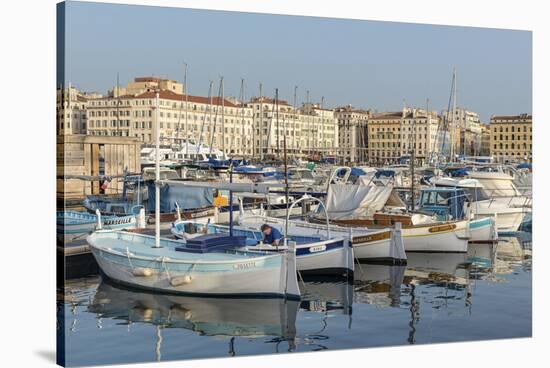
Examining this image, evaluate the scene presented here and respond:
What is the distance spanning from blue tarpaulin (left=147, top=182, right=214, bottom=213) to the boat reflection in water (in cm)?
548

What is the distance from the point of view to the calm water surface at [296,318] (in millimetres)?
8016

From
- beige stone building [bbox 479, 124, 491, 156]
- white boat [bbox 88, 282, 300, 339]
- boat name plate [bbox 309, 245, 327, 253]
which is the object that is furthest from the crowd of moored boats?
beige stone building [bbox 479, 124, 491, 156]

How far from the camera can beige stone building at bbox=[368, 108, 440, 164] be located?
27719 millimetres

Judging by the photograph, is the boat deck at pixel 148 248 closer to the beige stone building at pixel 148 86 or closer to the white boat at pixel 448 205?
the beige stone building at pixel 148 86

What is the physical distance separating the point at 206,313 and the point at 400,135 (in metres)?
24.8

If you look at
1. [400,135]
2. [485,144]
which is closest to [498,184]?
[485,144]

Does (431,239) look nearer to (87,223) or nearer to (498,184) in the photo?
(87,223)

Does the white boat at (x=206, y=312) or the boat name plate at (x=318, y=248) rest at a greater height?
the boat name plate at (x=318, y=248)

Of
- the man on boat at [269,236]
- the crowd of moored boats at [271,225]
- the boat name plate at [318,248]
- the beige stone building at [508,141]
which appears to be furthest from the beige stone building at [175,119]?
the man on boat at [269,236]

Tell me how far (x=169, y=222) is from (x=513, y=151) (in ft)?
25.4

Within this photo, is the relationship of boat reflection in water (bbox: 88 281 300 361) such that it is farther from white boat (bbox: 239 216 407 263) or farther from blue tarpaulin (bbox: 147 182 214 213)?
blue tarpaulin (bbox: 147 182 214 213)

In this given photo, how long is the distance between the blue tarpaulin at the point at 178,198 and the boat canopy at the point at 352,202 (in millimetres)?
2774

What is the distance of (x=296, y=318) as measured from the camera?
9.39 m

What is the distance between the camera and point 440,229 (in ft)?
48.0
